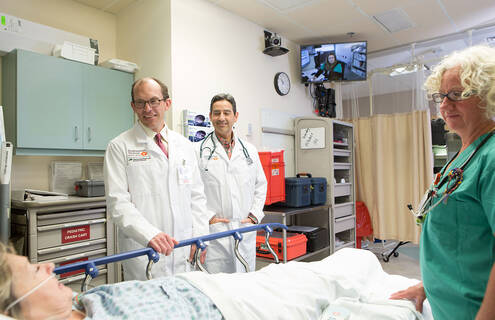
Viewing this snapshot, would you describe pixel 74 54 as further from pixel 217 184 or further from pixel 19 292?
pixel 19 292

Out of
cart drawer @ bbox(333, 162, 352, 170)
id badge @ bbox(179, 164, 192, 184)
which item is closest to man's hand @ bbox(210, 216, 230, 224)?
id badge @ bbox(179, 164, 192, 184)

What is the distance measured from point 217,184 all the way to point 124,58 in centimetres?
196

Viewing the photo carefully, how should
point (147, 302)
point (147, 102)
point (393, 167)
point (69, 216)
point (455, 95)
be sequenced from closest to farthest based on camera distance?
1. point (455, 95)
2. point (147, 302)
3. point (147, 102)
4. point (69, 216)
5. point (393, 167)

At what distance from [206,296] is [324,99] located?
3.87 meters

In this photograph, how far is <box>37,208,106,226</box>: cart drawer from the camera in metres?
2.40

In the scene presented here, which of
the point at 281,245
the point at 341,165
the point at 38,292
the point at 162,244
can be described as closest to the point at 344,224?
the point at 341,165

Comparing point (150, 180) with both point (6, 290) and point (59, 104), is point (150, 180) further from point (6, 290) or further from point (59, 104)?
point (59, 104)

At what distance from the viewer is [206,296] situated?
3.84 ft

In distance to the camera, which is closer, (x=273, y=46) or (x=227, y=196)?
(x=227, y=196)

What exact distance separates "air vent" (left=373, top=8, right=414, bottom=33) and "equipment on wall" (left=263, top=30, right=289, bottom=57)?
1076 millimetres

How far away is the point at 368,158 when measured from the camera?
4.52m

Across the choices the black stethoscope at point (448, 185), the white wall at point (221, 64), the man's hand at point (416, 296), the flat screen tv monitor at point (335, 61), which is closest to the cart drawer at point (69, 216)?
the white wall at point (221, 64)

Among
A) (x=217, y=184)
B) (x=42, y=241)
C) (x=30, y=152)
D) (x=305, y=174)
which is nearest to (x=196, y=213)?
(x=217, y=184)

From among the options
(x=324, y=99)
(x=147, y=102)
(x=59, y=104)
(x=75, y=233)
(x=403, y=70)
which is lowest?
(x=75, y=233)
